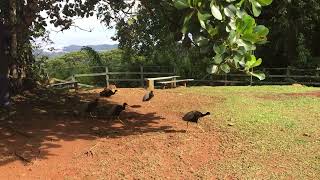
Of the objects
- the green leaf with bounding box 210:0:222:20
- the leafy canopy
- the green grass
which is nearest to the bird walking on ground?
the green grass

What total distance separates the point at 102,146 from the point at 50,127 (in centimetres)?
154

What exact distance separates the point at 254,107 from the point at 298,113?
114 cm

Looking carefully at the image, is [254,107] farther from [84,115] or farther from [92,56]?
[92,56]

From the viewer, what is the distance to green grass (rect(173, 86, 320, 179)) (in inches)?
325

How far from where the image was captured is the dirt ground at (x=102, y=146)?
7.98m

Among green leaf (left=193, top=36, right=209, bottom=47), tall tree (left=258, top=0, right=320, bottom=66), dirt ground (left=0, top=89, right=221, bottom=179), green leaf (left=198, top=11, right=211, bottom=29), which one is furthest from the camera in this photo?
tall tree (left=258, top=0, right=320, bottom=66)

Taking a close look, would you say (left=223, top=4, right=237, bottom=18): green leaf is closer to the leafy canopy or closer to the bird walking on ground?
the leafy canopy

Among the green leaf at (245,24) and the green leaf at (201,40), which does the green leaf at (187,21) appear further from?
the green leaf at (245,24)

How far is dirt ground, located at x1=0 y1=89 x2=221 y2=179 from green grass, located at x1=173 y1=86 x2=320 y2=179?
0.36 metres

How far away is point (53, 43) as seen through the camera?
646 inches

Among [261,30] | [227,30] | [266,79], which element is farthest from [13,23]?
[266,79]

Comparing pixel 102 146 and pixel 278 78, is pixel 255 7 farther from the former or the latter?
pixel 278 78

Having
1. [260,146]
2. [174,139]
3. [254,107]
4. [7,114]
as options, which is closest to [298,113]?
[254,107]

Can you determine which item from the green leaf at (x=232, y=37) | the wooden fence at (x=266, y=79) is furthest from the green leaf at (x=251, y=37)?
the wooden fence at (x=266, y=79)
